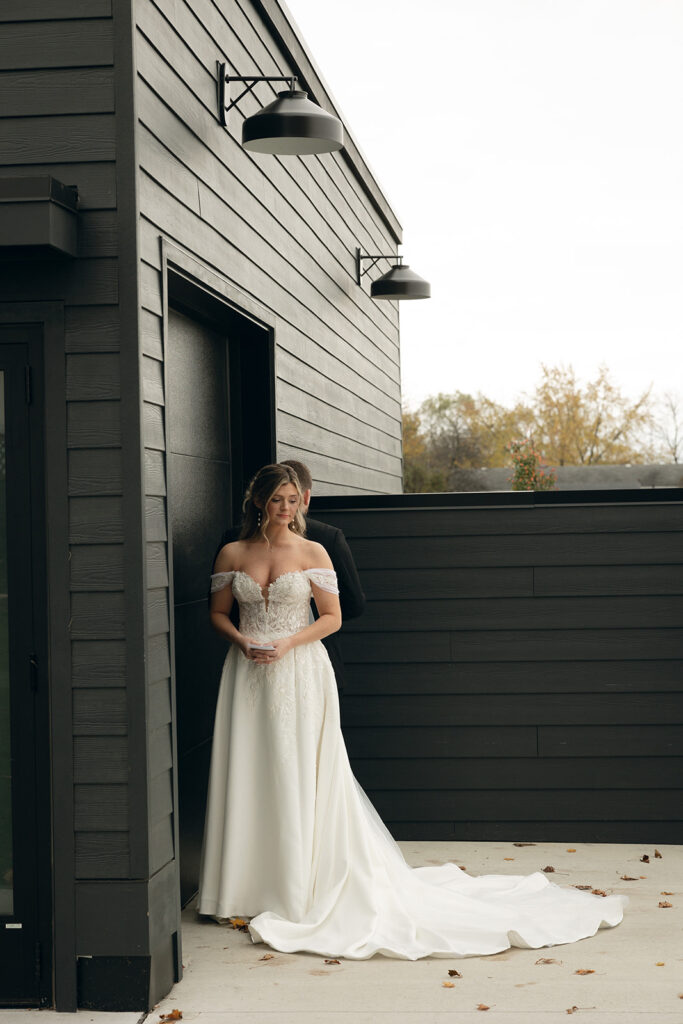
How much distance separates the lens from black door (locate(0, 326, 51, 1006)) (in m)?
3.92

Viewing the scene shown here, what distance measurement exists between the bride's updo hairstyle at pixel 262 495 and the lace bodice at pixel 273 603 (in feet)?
0.63

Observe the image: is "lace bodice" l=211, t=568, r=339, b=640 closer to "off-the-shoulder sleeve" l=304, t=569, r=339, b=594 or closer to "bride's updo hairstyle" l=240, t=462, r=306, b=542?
"off-the-shoulder sleeve" l=304, t=569, r=339, b=594

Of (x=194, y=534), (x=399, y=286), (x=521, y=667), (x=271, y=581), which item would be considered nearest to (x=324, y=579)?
(x=271, y=581)

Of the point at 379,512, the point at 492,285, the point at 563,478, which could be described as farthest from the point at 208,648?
the point at 492,285

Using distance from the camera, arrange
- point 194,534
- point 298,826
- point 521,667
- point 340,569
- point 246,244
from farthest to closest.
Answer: point 521,667, point 246,244, point 340,569, point 194,534, point 298,826

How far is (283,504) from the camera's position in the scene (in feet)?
15.9

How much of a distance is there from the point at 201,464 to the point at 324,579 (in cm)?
88

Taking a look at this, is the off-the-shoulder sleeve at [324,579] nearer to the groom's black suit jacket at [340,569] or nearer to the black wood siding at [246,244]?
the groom's black suit jacket at [340,569]

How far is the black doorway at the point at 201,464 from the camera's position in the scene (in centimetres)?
496

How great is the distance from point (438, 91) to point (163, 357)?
32.7m

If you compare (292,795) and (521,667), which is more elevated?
(521,667)

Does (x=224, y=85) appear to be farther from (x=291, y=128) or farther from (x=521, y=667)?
(x=521, y=667)

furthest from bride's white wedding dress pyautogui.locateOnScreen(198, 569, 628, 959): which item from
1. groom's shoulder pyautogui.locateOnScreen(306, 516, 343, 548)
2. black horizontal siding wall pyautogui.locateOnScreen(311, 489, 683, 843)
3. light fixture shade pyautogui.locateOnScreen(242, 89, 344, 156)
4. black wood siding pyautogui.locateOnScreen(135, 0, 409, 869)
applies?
light fixture shade pyautogui.locateOnScreen(242, 89, 344, 156)

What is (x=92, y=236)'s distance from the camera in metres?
3.89
